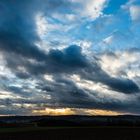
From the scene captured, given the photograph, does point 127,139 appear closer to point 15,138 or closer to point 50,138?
point 50,138

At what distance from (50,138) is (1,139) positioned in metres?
10.3

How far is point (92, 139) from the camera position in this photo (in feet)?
250

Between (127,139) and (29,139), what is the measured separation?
1899 centimetres

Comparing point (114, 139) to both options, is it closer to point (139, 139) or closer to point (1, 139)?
point (139, 139)

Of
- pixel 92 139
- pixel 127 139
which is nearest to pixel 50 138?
pixel 92 139

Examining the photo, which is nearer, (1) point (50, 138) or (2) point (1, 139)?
(2) point (1, 139)

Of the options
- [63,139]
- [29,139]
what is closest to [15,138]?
[29,139]

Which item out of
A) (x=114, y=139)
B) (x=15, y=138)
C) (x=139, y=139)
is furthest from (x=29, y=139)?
(x=139, y=139)

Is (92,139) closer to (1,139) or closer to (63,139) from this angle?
(63,139)

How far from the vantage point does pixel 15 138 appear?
76.8 m

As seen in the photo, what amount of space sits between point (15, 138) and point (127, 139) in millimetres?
22048

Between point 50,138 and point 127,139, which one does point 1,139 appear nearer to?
point 50,138

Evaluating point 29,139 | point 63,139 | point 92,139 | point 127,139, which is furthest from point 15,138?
point 127,139

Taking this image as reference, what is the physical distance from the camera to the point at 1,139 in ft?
237
